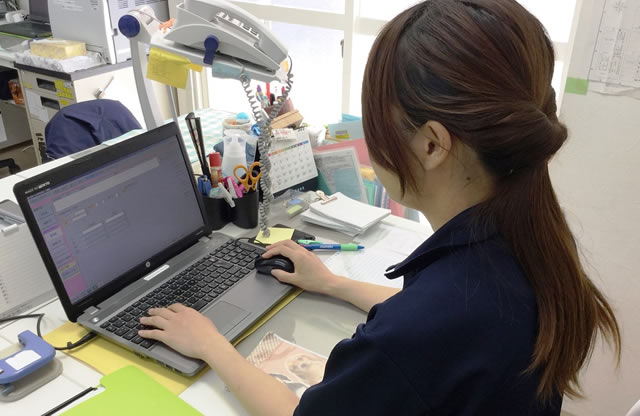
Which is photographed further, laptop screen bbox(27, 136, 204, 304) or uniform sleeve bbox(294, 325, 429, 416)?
laptop screen bbox(27, 136, 204, 304)

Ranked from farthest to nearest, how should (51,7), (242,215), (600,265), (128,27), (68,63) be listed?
(51,7), (68,63), (600,265), (242,215), (128,27)

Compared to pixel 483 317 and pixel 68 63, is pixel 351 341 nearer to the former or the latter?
pixel 483 317

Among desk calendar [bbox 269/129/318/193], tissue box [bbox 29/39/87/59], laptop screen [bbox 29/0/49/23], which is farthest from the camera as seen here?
laptop screen [bbox 29/0/49/23]

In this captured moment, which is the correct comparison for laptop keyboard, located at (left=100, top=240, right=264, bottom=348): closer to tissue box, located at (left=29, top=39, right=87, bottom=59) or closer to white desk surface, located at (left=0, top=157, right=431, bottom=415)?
white desk surface, located at (left=0, top=157, right=431, bottom=415)

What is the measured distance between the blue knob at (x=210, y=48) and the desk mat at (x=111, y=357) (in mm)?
546

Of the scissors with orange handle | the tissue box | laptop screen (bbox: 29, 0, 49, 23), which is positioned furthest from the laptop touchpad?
laptop screen (bbox: 29, 0, 49, 23)

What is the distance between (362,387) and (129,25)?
959 mm

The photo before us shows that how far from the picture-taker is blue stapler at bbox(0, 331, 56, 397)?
0.82m

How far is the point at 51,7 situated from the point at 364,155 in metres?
2.25

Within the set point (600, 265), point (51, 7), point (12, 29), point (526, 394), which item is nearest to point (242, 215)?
point (526, 394)

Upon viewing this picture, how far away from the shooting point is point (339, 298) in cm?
106

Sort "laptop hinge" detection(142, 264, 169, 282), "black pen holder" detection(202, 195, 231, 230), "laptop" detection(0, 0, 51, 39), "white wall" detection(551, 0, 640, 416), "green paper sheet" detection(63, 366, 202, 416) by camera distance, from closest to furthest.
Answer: "green paper sheet" detection(63, 366, 202, 416)
"laptop hinge" detection(142, 264, 169, 282)
"black pen holder" detection(202, 195, 231, 230)
"white wall" detection(551, 0, 640, 416)
"laptop" detection(0, 0, 51, 39)

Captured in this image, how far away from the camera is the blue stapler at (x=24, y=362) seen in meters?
0.82

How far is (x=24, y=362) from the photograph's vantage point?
0.84 metres
